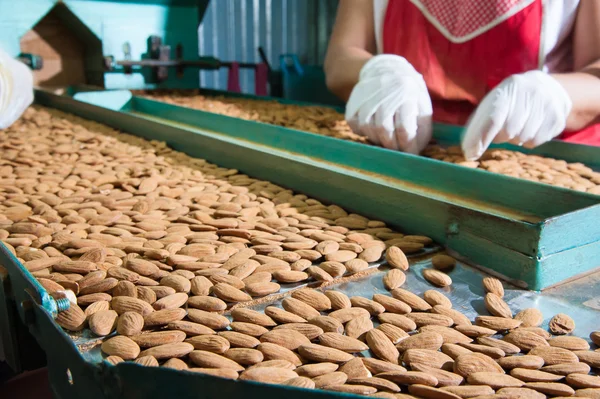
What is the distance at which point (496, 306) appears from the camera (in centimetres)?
86

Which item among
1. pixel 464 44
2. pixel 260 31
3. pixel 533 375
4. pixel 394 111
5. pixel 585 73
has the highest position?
pixel 260 31

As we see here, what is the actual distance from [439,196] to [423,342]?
588 millimetres

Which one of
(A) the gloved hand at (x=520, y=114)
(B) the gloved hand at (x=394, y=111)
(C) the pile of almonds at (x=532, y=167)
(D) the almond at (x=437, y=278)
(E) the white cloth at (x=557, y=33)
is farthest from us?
(E) the white cloth at (x=557, y=33)

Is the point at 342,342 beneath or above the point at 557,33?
beneath

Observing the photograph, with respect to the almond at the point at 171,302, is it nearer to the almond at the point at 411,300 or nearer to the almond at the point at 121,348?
the almond at the point at 121,348

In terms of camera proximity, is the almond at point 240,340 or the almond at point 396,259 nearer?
the almond at point 240,340

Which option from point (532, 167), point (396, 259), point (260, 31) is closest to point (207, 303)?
point (396, 259)

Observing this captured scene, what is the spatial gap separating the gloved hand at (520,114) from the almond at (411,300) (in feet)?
2.95

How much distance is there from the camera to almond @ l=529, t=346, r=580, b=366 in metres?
0.74

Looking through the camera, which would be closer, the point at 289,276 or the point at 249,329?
Result: the point at 249,329

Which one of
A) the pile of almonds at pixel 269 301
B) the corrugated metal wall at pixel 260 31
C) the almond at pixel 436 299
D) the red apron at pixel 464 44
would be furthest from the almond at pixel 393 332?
the corrugated metal wall at pixel 260 31

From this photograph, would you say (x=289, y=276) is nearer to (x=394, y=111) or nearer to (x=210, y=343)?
(x=210, y=343)

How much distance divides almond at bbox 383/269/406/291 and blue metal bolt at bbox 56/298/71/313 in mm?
521

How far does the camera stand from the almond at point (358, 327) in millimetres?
811
